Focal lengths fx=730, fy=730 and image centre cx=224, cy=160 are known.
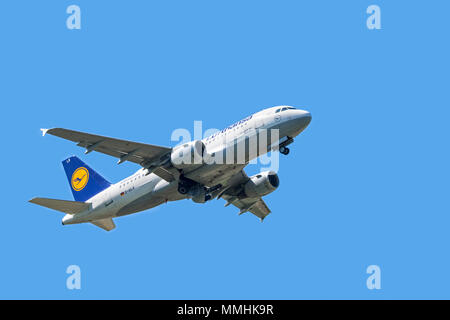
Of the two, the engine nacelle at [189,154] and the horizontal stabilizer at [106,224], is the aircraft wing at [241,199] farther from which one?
the horizontal stabilizer at [106,224]

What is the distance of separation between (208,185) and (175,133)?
3.91 meters

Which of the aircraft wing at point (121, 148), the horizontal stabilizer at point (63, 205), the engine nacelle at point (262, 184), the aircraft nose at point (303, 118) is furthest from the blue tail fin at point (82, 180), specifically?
the aircraft nose at point (303, 118)

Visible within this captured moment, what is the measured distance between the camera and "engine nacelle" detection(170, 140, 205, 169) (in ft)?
142

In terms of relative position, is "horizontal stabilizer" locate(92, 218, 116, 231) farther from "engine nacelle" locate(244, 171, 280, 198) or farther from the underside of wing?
"engine nacelle" locate(244, 171, 280, 198)

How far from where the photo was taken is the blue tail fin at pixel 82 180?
5041cm

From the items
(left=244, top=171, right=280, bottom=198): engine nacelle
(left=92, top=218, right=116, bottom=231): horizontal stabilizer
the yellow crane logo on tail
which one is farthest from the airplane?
(left=92, top=218, right=116, bottom=231): horizontal stabilizer

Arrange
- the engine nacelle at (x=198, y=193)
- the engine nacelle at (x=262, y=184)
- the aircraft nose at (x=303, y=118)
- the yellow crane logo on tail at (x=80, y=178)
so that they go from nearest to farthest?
the aircraft nose at (x=303, y=118) < the engine nacelle at (x=198, y=193) < the engine nacelle at (x=262, y=184) < the yellow crane logo on tail at (x=80, y=178)

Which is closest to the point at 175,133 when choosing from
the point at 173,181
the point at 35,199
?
the point at 173,181

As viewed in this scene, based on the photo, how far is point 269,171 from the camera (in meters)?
49.5

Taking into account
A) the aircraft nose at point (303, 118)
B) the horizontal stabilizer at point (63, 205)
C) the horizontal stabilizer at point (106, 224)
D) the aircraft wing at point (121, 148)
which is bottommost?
the horizontal stabilizer at point (106, 224)

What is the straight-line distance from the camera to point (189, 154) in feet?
142

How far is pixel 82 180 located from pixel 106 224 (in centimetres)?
355

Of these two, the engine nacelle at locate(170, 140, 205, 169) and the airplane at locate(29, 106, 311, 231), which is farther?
the engine nacelle at locate(170, 140, 205, 169)

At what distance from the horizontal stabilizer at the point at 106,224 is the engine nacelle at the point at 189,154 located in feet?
33.7
